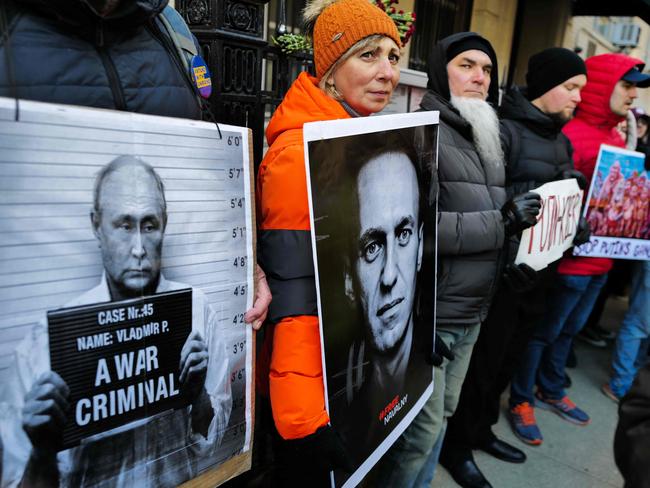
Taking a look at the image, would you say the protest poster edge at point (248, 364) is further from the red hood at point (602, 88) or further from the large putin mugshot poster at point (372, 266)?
the red hood at point (602, 88)

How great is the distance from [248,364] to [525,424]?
8.56 feet

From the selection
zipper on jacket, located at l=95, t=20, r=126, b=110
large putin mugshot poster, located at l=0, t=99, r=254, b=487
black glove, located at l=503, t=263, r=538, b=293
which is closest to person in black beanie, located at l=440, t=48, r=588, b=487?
black glove, located at l=503, t=263, r=538, b=293

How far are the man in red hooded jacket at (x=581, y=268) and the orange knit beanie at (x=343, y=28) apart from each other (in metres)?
2.10

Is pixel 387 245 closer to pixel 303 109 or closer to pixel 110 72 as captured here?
pixel 303 109

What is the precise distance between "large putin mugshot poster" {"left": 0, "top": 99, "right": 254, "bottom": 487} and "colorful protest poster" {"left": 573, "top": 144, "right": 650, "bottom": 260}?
2604 millimetres

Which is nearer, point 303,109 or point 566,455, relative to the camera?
point 303,109

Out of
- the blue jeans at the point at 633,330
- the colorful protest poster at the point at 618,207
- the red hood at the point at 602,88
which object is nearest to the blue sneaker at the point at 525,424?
the blue jeans at the point at 633,330

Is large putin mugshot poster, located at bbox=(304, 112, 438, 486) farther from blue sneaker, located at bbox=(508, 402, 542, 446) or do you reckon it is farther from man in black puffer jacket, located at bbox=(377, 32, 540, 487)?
blue sneaker, located at bbox=(508, 402, 542, 446)

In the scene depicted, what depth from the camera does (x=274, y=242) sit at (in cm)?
130

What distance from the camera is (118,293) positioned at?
0.90 m

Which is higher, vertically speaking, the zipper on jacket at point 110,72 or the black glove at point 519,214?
the zipper on jacket at point 110,72

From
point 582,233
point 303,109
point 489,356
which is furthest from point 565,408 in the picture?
point 303,109

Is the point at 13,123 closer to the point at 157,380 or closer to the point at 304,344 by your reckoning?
the point at 157,380

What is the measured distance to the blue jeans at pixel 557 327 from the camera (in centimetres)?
316
